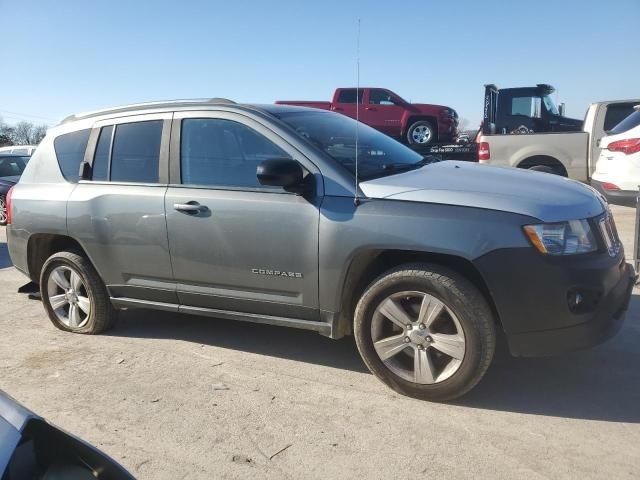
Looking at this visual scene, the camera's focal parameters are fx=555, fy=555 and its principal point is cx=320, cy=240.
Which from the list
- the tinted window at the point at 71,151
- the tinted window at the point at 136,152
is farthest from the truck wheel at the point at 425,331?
the tinted window at the point at 71,151

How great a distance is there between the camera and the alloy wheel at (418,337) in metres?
3.16

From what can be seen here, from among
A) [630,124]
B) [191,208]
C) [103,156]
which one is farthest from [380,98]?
[191,208]

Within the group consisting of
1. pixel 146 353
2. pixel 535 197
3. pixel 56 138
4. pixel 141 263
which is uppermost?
pixel 56 138

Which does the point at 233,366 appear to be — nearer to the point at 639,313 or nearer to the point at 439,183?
the point at 439,183

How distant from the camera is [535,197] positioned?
312 centimetres

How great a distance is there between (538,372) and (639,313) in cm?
164

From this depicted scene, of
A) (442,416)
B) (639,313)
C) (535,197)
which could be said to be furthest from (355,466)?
(639,313)

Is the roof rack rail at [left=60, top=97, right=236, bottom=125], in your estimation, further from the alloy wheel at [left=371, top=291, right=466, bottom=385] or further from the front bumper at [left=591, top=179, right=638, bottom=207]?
the front bumper at [left=591, top=179, right=638, bottom=207]

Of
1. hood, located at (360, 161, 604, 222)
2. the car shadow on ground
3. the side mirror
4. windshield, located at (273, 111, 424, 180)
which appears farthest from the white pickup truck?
the side mirror

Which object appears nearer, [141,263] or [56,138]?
[141,263]

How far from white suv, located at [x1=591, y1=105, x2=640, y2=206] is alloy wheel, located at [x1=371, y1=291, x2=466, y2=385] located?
4.46 m

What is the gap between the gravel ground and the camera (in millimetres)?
2701

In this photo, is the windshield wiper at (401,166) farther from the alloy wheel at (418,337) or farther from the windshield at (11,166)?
the windshield at (11,166)

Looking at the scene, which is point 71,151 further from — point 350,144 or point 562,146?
point 562,146
